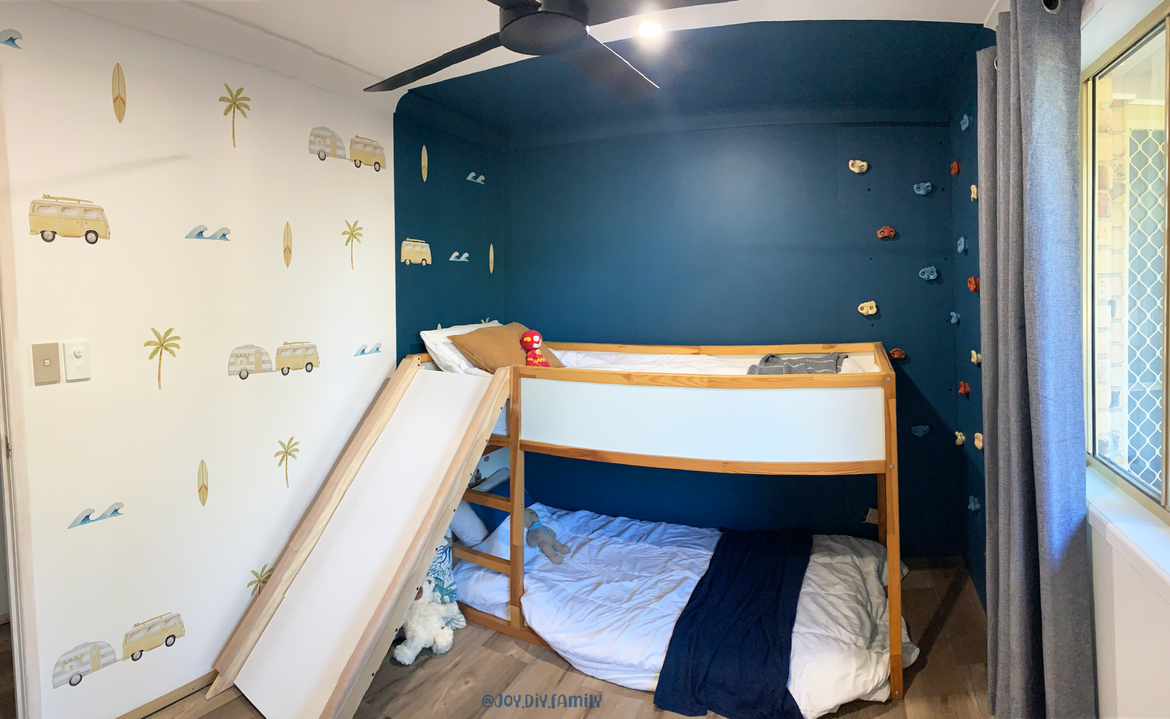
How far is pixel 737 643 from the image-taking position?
1.94m

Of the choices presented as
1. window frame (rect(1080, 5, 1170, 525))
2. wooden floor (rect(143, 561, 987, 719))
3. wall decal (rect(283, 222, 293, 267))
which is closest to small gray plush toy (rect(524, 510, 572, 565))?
wooden floor (rect(143, 561, 987, 719))

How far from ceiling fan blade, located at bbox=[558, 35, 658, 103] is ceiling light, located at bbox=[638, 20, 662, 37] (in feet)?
0.58

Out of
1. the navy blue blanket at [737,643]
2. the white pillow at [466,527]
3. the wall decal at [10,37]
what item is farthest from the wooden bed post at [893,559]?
the wall decal at [10,37]

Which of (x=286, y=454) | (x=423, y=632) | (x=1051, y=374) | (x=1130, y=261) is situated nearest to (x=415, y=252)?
(x=286, y=454)

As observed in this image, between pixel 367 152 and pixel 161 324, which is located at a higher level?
pixel 367 152

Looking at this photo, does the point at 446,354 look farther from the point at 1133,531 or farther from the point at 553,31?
the point at 1133,531

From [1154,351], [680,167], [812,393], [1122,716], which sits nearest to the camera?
[1122,716]

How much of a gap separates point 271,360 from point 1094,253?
8.85 feet

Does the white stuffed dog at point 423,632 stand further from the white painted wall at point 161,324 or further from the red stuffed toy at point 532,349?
the red stuffed toy at point 532,349

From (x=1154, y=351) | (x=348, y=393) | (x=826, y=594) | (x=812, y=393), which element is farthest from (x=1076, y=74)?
(x=348, y=393)

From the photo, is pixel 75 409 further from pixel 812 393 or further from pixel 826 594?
pixel 826 594

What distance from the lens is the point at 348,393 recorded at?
2445mm

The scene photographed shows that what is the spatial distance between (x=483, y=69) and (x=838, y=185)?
5.65 feet

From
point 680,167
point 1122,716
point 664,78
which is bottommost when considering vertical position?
point 1122,716
